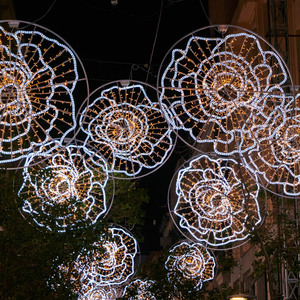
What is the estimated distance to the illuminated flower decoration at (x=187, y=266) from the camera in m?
24.2

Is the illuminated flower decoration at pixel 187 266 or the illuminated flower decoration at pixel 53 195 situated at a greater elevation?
the illuminated flower decoration at pixel 53 195

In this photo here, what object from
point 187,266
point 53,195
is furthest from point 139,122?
point 187,266

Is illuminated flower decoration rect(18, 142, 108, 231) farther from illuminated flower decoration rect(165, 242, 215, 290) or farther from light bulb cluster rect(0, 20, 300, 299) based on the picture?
illuminated flower decoration rect(165, 242, 215, 290)

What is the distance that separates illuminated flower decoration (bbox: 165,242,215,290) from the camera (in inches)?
955

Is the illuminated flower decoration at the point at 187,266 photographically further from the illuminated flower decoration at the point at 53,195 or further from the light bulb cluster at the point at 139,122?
the illuminated flower decoration at the point at 53,195

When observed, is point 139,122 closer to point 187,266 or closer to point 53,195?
point 53,195

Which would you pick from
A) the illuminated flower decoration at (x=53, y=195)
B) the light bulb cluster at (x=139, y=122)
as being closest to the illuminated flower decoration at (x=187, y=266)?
the light bulb cluster at (x=139, y=122)

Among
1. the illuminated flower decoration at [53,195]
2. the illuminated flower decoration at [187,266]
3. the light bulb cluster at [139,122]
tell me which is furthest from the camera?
the illuminated flower decoration at [187,266]

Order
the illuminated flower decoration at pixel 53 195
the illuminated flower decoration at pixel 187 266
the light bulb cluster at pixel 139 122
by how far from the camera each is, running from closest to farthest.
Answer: the light bulb cluster at pixel 139 122 → the illuminated flower decoration at pixel 53 195 → the illuminated flower decoration at pixel 187 266

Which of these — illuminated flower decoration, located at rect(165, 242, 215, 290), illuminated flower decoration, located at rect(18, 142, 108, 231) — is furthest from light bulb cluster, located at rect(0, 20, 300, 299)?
illuminated flower decoration, located at rect(165, 242, 215, 290)

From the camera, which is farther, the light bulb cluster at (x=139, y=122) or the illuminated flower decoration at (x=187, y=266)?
the illuminated flower decoration at (x=187, y=266)

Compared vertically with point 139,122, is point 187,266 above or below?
below

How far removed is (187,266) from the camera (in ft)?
84.1

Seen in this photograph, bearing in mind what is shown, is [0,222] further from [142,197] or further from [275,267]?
[142,197]
